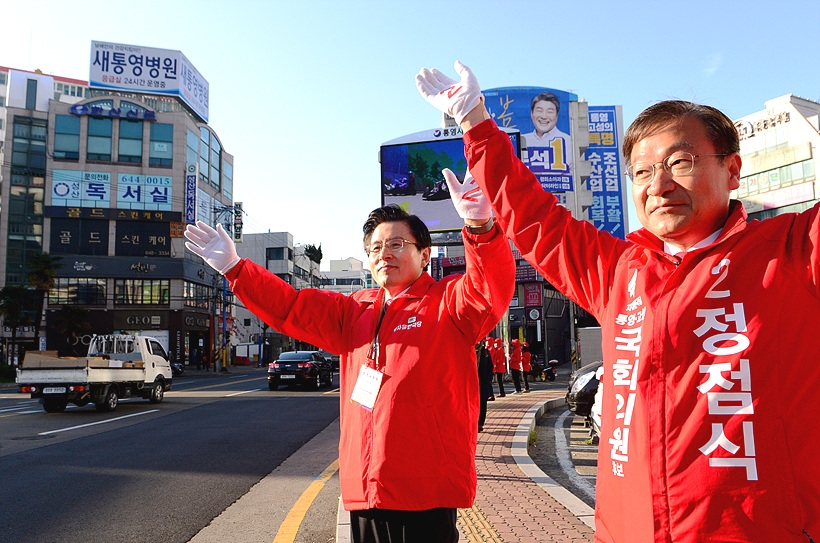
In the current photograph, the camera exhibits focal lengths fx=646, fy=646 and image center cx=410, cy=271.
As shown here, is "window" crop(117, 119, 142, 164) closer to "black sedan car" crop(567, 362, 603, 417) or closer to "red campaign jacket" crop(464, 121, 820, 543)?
"black sedan car" crop(567, 362, 603, 417)

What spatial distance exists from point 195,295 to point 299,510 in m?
50.2

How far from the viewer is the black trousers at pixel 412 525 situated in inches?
96.0

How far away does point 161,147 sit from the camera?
172 ft

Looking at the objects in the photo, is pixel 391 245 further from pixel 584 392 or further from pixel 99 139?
pixel 99 139

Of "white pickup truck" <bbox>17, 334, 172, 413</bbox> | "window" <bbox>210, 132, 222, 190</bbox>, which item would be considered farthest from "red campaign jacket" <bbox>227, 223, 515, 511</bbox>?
"window" <bbox>210, 132, 222, 190</bbox>

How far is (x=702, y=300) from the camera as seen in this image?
1576 millimetres

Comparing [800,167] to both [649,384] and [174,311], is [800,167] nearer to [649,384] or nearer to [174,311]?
[174,311]

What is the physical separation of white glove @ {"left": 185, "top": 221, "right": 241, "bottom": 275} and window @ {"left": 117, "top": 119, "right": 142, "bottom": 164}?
5358 centimetres

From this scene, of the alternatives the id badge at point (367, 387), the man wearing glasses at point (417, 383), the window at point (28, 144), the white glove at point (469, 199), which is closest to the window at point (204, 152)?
the window at point (28, 144)

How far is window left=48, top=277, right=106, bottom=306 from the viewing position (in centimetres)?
4897

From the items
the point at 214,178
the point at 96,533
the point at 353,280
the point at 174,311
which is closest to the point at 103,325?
the point at 174,311

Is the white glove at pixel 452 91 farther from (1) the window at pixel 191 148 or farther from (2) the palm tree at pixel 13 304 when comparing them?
(1) the window at pixel 191 148

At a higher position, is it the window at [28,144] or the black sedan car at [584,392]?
the window at [28,144]

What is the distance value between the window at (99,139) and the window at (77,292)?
994cm
